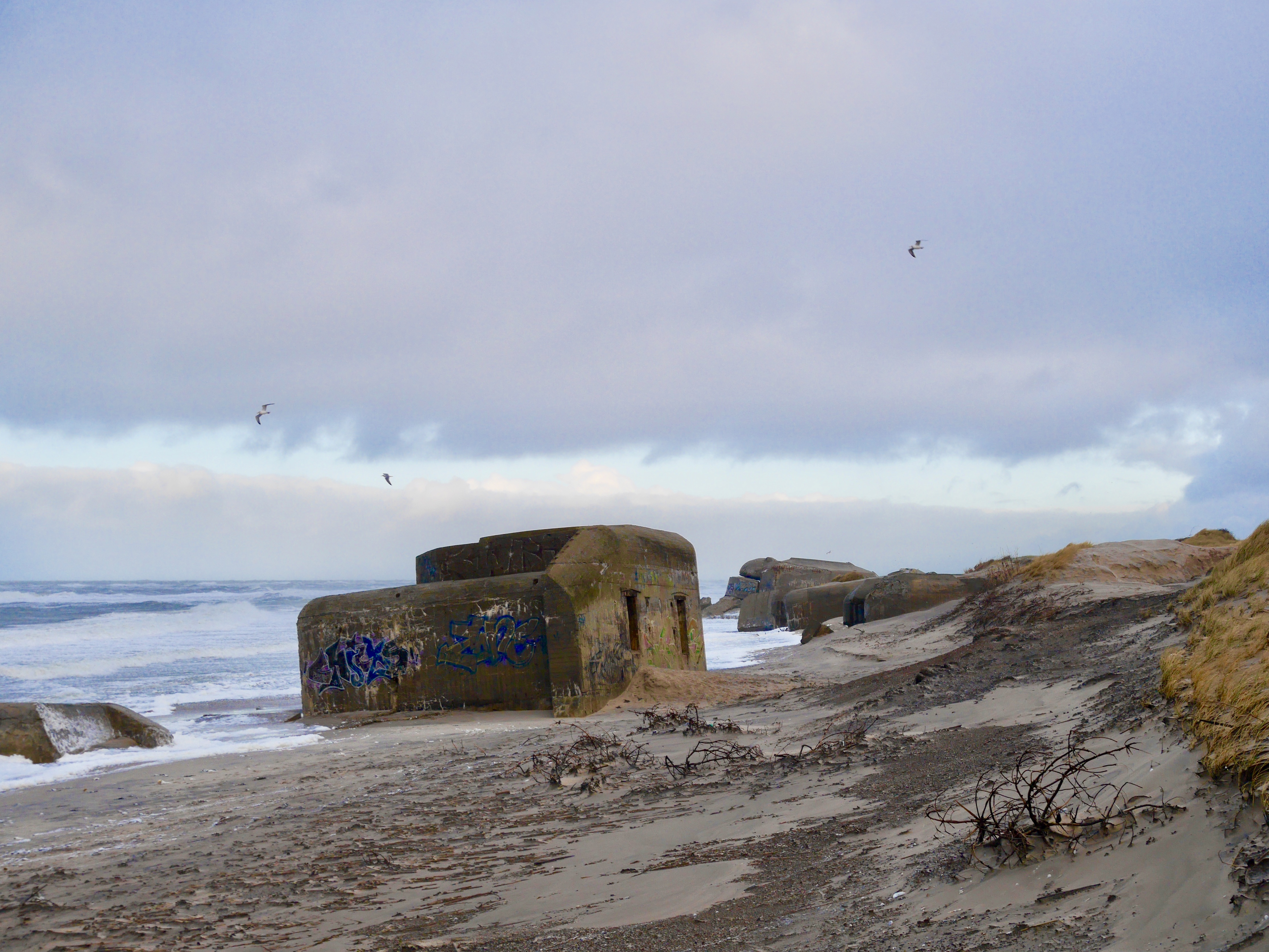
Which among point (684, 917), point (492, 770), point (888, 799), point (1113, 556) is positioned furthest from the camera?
point (1113, 556)

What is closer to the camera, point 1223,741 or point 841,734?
point 1223,741

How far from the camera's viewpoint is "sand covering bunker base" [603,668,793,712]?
12.5m

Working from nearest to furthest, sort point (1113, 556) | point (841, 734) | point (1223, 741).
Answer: point (1223, 741), point (841, 734), point (1113, 556)

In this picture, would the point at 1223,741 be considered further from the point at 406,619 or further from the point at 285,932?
the point at 406,619

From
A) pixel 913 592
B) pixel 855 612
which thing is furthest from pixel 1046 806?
pixel 855 612

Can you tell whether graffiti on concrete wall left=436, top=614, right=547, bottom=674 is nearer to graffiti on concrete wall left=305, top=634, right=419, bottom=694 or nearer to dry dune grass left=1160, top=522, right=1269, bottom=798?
graffiti on concrete wall left=305, top=634, right=419, bottom=694

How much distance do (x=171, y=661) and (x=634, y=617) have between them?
18561 mm

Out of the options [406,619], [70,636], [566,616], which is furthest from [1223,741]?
[70,636]

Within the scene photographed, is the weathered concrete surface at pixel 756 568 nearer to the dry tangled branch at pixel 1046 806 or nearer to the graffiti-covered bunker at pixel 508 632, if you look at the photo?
the graffiti-covered bunker at pixel 508 632

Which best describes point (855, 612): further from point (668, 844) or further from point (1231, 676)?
point (1231, 676)

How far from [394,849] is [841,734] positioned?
331 centimetres

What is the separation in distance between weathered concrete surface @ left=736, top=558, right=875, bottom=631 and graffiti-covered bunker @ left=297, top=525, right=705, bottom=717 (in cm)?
2120

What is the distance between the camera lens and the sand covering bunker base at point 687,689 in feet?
40.9

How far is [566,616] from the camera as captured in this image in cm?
1211
